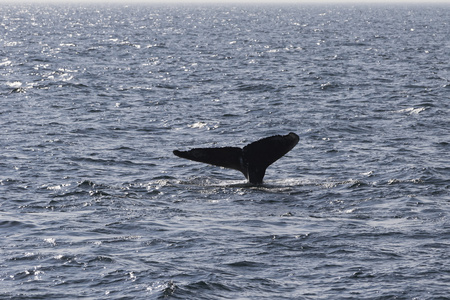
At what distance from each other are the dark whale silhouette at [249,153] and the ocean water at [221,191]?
66 centimetres

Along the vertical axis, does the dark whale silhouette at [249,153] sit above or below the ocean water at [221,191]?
above

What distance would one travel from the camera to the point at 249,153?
1812cm

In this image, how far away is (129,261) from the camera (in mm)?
13531

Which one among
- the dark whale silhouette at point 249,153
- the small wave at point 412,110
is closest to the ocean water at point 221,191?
the small wave at point 412,110

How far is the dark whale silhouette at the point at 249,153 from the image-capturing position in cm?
1758

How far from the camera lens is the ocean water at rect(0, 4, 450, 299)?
41.9 feet

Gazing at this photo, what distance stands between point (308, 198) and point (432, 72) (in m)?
29.3

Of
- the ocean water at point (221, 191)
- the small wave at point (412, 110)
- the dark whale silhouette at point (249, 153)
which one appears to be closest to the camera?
the ocean water at point (221, 191)

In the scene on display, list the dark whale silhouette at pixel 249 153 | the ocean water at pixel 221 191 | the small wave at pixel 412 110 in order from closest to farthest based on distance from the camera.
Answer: the ocean water at pixel 221 191 → the dark whale silhouette at pixel 249 153 → the small wave at pixel 412 110

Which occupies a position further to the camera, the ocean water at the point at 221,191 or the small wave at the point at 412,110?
the small wave at the point at 412,110

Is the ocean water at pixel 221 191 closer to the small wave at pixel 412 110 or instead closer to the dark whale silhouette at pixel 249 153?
the small wave at pixel 412 110

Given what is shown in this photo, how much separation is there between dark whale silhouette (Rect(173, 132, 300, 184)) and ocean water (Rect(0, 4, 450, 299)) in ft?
2.18

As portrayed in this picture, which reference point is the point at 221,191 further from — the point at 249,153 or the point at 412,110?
the point at 412,110

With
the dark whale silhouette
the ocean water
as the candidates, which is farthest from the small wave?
the dark whale silhouette
